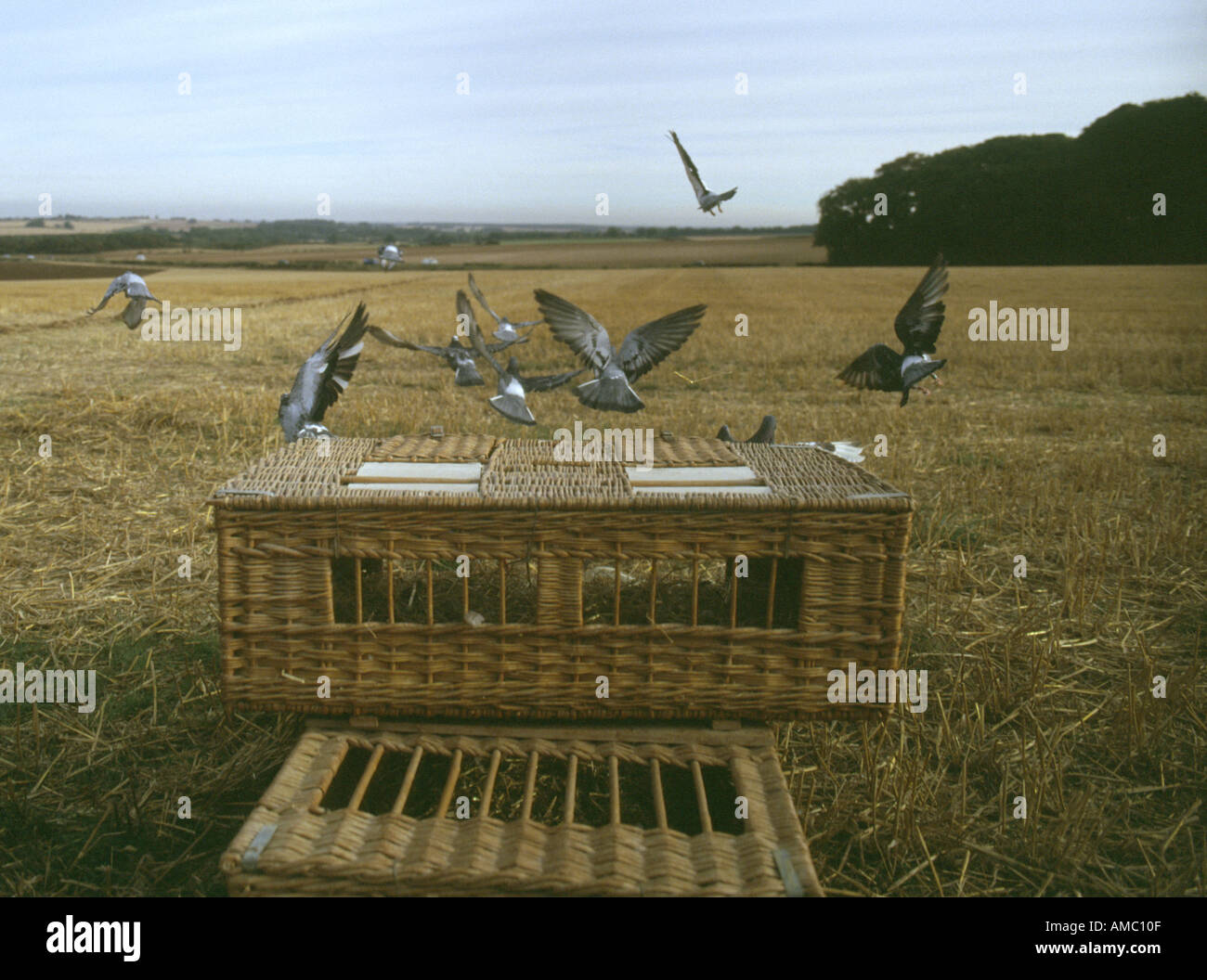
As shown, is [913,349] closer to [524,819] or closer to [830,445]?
[830,445]

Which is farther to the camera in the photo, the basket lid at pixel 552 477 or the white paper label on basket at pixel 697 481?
the white paper label on basket at pixel 697 481

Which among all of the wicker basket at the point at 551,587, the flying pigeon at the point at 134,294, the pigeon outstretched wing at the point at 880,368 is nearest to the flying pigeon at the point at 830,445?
the wicker basket at the point at 551,587

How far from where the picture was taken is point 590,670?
10.5ft

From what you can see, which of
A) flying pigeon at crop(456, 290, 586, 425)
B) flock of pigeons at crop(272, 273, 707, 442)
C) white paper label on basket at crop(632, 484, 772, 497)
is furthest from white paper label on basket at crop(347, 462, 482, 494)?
flying pigeon at crop(456, 290, 586, 425)

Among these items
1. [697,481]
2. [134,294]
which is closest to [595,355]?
[697,481]

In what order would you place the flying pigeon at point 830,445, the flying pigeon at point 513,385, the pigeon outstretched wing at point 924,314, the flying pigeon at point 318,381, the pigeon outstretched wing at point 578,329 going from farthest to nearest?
the flying pigeon at point 513,385
the pigeon outstretched wing at point 578,329
the pigeon outstretched wing at point 924,314
the flying pigeon at point 318,381
the flying pigeon at point 830,445

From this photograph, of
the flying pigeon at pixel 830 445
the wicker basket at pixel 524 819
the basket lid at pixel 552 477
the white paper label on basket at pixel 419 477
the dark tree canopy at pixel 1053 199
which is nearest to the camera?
the wicker basket at pixel 524 819

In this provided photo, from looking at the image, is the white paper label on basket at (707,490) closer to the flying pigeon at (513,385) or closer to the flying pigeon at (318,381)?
the flying pigeon at (318,381)

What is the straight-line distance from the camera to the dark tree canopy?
29719mm

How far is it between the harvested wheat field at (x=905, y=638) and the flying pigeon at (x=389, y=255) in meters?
2.04

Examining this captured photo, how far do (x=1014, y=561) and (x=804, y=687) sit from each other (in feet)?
9.44

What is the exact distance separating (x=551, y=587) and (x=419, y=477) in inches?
24.8

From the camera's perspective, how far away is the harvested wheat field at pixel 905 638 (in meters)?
3.11

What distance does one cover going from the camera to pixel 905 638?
452 cm
